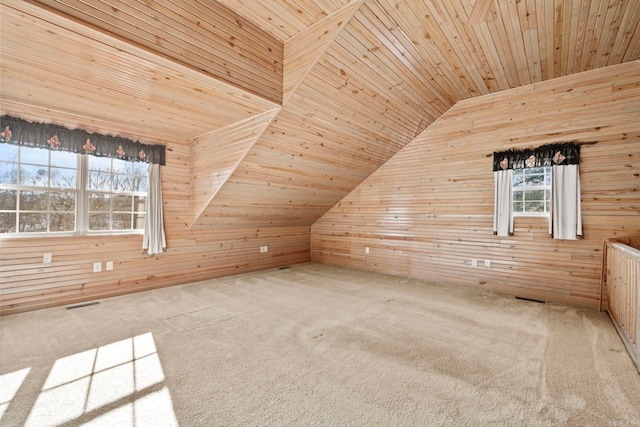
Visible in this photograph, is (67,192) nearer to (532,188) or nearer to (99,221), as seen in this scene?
(99,221)

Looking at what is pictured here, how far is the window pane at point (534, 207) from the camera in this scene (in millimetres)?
3929

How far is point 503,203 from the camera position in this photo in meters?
4.09

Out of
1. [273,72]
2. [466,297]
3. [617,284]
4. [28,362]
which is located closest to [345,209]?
[466,297]

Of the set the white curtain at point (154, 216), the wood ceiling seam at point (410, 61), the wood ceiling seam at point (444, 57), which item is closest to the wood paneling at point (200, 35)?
the wood ceiling seam at point (410, 61)

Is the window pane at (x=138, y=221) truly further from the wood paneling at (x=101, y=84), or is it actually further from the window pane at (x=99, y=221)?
the wood paneling at (x=101, y=84)

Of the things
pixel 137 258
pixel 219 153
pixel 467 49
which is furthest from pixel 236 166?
pixel 467 49

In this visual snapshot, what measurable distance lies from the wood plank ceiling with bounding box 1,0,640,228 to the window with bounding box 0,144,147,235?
458 millimetres

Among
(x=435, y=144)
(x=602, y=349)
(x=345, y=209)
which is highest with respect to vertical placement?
(x=435, y=144)

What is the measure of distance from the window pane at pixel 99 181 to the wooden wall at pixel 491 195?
3.98 metres

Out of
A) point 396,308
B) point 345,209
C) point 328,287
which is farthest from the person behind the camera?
point 345,209

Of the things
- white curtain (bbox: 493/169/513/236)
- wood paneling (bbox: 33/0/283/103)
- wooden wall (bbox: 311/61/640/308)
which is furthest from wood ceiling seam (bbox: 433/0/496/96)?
wood paneling (bbox: 33/0/283/103)

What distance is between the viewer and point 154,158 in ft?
13.4

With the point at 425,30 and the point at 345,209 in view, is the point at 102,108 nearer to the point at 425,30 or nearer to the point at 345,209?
the point at 425,30

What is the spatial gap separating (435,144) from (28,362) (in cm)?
525
